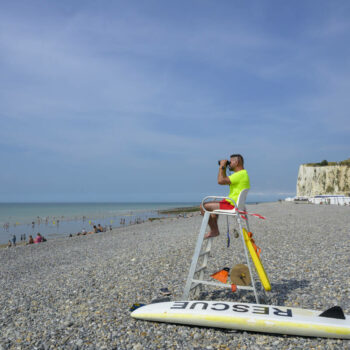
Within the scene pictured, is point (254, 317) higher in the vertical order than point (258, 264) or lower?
lower

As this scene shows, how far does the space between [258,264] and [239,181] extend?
61.0 inches

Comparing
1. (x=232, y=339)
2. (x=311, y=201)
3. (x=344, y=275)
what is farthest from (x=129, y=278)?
(x=311, y=201)

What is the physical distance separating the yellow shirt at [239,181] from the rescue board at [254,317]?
6.40 ft

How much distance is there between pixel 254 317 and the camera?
500cm

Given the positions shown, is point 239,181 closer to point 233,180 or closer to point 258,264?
point 233,180

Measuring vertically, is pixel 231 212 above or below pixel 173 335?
above

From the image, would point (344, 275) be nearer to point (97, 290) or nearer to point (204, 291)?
point (204, 291)

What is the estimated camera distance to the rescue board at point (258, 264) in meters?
5.42

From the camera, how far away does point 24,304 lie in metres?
7.45

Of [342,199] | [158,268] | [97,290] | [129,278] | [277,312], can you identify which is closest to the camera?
[277,312]

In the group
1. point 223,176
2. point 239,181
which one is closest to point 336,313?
point 239,181

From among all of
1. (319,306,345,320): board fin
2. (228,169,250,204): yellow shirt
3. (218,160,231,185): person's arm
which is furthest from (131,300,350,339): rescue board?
(218,160,231,185): person's arm

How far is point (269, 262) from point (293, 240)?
200 inches

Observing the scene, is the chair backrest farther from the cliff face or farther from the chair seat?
the cliff face
